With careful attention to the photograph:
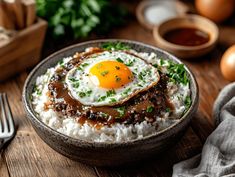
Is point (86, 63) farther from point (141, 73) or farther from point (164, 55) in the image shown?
point (164, 55)

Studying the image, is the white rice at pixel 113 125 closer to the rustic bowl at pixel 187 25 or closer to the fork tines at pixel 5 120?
the fork tines at pixel 5 120

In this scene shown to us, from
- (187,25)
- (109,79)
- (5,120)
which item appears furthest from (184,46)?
(5,120)

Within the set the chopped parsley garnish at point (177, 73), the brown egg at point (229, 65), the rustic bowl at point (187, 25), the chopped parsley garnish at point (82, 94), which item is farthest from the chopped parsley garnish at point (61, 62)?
the brown egg at point (229, 65)

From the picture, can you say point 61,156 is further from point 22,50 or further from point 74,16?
point 74,16

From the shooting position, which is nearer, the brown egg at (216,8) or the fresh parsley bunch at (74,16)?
the fresh parsley bunch at (74,16)

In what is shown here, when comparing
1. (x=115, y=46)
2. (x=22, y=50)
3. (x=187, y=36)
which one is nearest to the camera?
(x=115, y=46)

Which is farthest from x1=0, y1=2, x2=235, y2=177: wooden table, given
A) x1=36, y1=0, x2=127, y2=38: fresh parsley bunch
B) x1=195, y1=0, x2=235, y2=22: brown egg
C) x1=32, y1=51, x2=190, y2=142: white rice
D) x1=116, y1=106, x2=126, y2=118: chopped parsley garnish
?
x1=195, y1=0, x2=235, y2=22: brown egg
